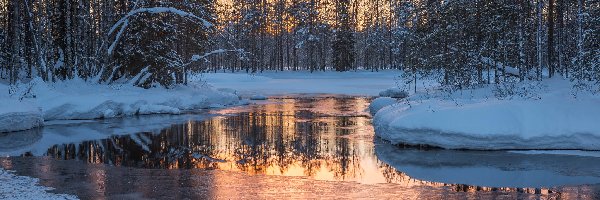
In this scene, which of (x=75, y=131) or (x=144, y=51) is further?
(x=144, y=51)

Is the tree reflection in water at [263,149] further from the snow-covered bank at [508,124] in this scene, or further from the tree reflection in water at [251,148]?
the snow-covered bank at [508,124]

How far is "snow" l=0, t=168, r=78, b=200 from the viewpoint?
8266 millimetres

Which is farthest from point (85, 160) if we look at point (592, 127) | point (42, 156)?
point (592, 127)

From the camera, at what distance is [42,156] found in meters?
12.6

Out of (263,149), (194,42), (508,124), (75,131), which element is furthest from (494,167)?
(194,42)

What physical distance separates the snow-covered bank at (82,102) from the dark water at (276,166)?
950 millimetres

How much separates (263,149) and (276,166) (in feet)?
7.88

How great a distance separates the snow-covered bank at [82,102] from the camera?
1730cm

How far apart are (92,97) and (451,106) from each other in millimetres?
14062

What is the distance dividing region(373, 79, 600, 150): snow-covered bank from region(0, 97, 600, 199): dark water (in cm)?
48

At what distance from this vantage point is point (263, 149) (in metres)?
13.7

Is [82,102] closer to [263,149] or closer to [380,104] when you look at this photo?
[263,149]

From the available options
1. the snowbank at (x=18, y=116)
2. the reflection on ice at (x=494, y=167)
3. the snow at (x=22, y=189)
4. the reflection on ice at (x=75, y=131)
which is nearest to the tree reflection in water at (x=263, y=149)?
the reflection on ice at (x=494, y=167)

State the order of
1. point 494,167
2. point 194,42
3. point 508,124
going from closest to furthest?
point 494,167, point 508,124, point 194,42
